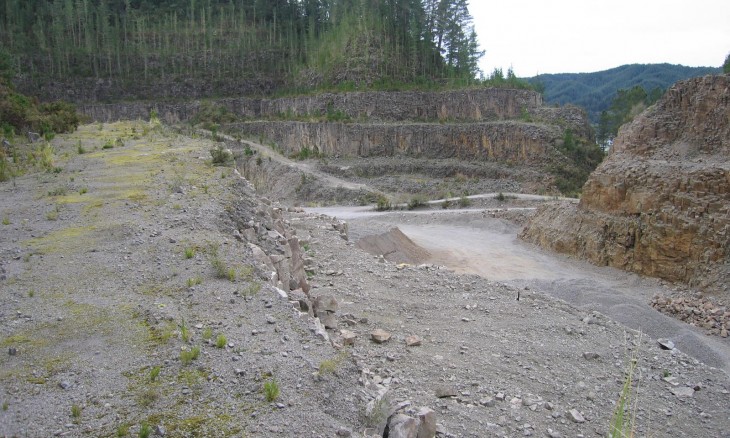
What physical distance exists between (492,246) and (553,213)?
3245 millimetres

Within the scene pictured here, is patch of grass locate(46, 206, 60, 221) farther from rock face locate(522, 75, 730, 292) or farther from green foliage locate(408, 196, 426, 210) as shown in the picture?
green foliage locate(408, 196, 426, 210)

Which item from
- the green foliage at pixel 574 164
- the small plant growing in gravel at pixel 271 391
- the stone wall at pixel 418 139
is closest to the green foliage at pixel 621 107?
the green foliage at pixel 574 164

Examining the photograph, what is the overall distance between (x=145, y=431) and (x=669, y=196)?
1889 cm

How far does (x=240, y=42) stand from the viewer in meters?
66.7

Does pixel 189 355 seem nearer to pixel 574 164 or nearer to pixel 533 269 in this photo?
pixel 533 269

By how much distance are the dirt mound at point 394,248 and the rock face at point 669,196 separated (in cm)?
651

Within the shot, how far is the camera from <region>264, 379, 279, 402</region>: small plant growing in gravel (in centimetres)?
541

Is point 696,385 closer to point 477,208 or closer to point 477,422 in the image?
point 477,422

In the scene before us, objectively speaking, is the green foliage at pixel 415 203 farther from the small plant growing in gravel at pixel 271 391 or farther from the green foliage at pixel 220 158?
the small plant growing in gravel at pixel 271 391

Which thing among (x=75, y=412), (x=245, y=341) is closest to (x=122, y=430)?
(x=75, y=412)

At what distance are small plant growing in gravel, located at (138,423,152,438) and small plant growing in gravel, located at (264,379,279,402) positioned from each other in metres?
1.12

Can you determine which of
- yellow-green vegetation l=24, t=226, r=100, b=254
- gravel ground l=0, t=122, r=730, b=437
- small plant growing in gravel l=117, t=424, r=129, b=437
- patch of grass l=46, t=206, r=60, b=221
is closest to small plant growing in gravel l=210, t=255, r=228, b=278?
gravel ground l=0, t=122, r=730, b=437

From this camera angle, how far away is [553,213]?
25.3 meters

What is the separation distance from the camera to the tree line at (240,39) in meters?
58.0
